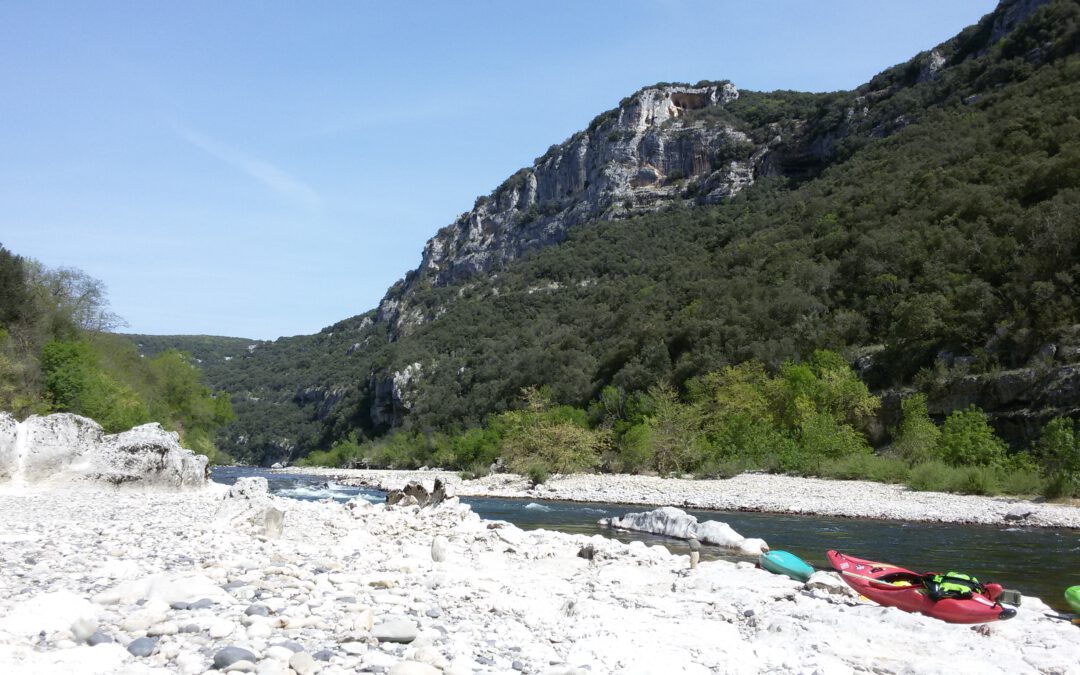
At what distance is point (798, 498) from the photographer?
27484 mm

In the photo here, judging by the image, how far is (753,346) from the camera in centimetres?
4906

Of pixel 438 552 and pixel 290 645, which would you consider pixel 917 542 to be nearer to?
pixel 438 552

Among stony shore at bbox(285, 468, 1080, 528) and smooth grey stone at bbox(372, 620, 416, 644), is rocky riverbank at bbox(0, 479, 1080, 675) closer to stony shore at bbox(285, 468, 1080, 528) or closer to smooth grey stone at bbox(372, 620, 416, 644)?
smooth grey stone at bbox(372, 620, 416, 644)

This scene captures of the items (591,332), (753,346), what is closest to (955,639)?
(753,346)

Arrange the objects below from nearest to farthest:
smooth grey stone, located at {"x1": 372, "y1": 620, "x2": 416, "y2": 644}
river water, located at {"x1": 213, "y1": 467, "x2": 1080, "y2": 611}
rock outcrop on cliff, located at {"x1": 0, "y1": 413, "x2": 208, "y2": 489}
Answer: smooth grey stone, located at {"x1": 372, "y1": 620, "x2": 416, "y2": 644}, river water, located at {"x1": 213, "y1": 467, "x2": 1080, "y2": 611}, rock outcrop on cliff, located at {"x1": 0, "y1": 413, "x2": 208, "y2": 489}

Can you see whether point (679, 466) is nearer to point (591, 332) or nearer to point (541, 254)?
point (591, 332)

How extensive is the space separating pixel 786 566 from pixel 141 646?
1035 centimetres

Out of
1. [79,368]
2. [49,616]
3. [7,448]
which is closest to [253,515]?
[49,616]

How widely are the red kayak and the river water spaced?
2138 millimetres

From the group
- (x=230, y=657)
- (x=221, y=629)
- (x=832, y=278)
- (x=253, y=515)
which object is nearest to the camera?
(x=230, y=657)

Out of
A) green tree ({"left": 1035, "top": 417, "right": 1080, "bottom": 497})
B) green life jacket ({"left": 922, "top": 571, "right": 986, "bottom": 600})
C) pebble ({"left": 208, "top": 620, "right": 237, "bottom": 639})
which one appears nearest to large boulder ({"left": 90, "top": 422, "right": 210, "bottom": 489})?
pebble ({"left": 208, "top": 620, "right": 237, "bottom": 639})

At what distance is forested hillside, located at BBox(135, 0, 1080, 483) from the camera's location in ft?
117

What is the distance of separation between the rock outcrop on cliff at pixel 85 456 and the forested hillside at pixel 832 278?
31283mm

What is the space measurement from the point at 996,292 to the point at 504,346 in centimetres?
5934
